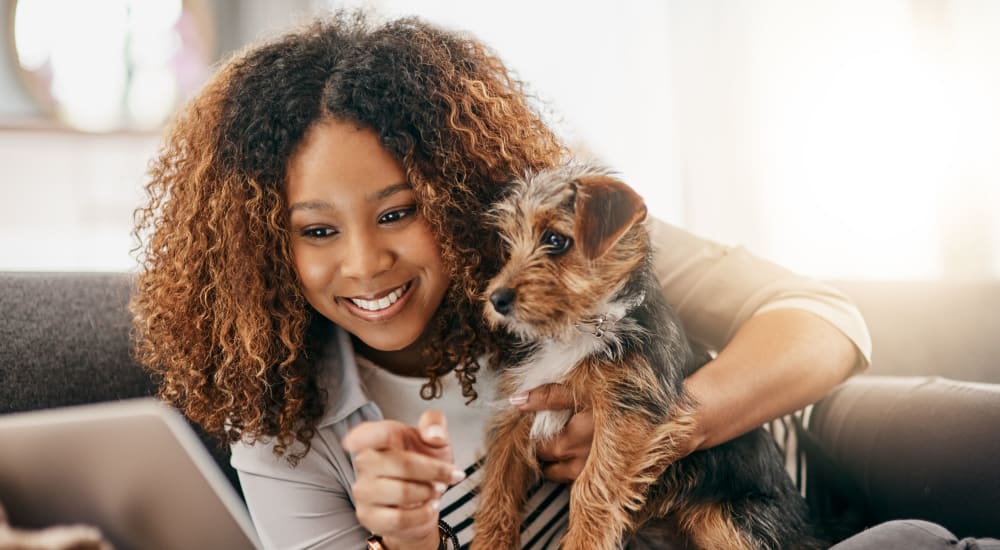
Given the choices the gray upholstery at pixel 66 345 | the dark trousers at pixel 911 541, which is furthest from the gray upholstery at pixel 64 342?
the dark trousers at pixel 911 541

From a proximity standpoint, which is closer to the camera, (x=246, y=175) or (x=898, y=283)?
(x=246, y=175)

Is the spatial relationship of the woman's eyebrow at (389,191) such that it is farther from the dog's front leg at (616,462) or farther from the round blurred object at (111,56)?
the round blurred object at (111,56)

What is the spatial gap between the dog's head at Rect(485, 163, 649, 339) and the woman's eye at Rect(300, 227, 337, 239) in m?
0.27

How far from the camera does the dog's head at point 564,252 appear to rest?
1051 millimetres

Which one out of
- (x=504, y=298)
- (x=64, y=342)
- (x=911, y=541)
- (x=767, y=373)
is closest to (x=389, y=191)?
(x=504, y=298)

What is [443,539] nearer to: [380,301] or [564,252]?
[380,301]

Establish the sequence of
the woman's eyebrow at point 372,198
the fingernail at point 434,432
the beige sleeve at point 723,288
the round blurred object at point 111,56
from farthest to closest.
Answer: the round blurred object at point 111,56 → the beige sleeve at point 723,288 → the woman's eyebrow at point 372,198 → the fingernail at point 434,432

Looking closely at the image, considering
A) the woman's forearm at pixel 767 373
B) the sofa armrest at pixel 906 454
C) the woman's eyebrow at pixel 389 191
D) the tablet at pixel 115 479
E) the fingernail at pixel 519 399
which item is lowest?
the sofa armrest at pixel 906 454

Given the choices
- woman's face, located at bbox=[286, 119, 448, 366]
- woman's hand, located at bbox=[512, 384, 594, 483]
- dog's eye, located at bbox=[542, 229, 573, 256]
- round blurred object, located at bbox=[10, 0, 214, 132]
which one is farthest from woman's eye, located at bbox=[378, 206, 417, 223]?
round blurred object, located at bbox=[10, 0, 214, 132]

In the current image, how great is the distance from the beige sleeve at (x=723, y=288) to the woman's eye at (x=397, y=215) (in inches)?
21.6

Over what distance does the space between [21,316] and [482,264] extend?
1066 millimetres

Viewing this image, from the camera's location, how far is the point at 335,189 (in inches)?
44.8

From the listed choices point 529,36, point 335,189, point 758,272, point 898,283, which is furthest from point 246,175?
point 529,36

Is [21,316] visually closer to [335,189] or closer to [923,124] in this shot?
[335,189]
